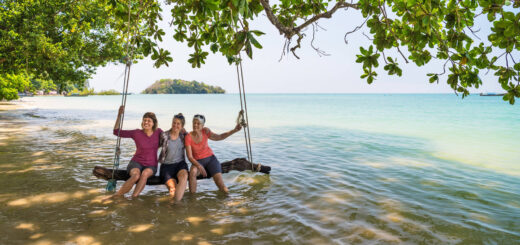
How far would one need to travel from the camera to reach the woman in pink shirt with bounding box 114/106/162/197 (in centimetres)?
466

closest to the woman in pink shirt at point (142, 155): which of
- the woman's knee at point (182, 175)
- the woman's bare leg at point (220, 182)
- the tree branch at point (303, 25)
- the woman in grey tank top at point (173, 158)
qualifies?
the woman in grey tank top at point (173, 158)

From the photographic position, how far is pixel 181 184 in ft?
15.6

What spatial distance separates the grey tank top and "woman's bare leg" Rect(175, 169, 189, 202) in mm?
234

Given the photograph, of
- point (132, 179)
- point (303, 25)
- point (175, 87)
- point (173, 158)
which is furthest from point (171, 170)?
point (175, 87)

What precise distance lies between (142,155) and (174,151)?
0.46 m

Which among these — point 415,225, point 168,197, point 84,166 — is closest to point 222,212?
point 168,197

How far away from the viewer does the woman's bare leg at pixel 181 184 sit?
469 cm

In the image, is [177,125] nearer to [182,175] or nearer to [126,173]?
[182,175]

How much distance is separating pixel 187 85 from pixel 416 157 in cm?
16201

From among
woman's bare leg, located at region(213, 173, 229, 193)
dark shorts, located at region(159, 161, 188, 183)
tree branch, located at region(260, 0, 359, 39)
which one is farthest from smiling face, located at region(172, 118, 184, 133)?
tree branch, located at region(260, 0, 359, 39)

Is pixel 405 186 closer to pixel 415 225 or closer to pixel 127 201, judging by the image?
pixel 415 225

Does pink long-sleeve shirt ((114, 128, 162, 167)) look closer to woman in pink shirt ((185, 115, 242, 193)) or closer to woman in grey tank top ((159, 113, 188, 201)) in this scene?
woman in grey tank top ((159, 113, 188, 201))

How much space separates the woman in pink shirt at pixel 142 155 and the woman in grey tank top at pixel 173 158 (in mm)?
129

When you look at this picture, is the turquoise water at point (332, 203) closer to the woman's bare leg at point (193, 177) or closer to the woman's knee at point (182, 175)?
the woman's bare leg at point (193, 177)
